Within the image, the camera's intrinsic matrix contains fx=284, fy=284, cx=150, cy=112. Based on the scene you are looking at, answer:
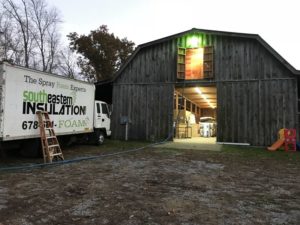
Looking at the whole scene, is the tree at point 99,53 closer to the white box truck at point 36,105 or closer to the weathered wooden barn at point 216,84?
the weathered wooden barn at point 216,84

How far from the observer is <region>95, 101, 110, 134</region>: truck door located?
15087 millimetres

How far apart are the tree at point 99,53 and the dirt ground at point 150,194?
94.4 feet

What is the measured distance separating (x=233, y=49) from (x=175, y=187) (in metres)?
12.1

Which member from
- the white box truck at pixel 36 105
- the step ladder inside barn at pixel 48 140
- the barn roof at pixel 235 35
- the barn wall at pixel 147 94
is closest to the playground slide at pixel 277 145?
the barn roof at pixel 235 35

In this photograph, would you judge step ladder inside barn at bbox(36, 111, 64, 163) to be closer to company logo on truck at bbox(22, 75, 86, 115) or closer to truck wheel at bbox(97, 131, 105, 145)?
company logo on truck at bbox(22, 75, 86, 115)

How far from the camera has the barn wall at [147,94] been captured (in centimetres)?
1780

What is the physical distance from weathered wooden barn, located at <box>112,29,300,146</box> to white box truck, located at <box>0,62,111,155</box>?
178 inches

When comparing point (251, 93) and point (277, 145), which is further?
point (251, 93)

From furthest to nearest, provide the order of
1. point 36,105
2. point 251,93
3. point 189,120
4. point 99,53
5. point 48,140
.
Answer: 1. point 99,53
2. point 189,120
3. point 251,93
4. point 48,140
5. point 36,105

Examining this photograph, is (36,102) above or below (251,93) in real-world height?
below

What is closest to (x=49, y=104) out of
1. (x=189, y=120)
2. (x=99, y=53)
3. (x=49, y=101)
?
(x=49, y=101)

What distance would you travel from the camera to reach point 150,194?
5957mm

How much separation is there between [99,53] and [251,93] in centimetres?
2580

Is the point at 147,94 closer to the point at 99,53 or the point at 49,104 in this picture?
the point at 49,104
